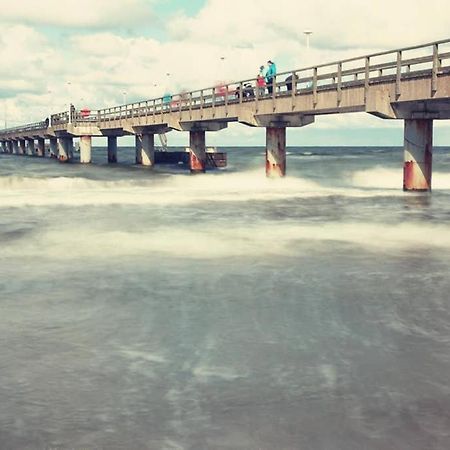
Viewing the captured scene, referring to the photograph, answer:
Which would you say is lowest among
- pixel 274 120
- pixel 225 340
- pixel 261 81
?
pixel 225 340

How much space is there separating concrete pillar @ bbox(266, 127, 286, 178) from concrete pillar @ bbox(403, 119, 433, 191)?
37.6ft

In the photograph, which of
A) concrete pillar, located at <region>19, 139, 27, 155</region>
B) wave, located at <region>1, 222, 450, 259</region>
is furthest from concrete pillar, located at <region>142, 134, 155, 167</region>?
concrete pillar, located at <region>19, 139, 27, 155</region>

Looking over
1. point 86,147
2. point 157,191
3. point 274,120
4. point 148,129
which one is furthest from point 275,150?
point 86,147

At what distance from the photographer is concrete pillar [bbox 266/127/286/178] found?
141ft

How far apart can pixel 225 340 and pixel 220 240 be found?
9375mm

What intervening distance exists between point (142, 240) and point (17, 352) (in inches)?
387

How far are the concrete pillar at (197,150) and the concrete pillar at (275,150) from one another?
1194 cm

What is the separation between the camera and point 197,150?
56.8 meters

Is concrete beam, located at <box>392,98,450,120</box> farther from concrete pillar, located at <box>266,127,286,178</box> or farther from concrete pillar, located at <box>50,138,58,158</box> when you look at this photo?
concrete pillar, located at <box>50,138,58,158</box>

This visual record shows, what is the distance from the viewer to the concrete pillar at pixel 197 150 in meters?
55.3

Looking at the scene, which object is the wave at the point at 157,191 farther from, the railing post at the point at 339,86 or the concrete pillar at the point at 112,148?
the concrete pillar at the point at 112,148

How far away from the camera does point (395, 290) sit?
12070 millimetres

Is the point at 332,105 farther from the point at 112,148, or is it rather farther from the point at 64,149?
the point at 64,149

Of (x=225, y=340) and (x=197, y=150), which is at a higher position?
(x=197, y=150)
